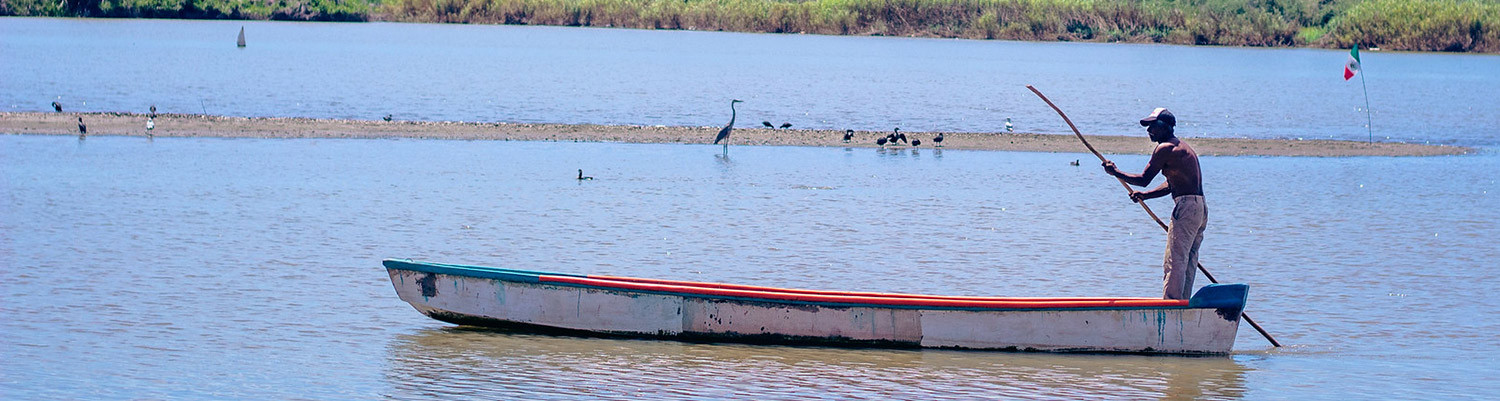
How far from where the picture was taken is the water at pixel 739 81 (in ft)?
103

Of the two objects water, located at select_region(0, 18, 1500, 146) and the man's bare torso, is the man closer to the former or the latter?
the man's bare torso

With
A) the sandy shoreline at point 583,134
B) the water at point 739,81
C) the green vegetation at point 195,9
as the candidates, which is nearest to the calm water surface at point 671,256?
the sandy shoreline at point 583,134

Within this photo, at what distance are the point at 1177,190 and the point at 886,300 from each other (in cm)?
179

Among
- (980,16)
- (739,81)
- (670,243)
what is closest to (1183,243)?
(670,243)

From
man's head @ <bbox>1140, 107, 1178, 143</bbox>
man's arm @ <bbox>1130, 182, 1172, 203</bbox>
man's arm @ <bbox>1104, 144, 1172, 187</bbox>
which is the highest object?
man's head @ <bbox>1140, 107, 1178, 143</bbox>

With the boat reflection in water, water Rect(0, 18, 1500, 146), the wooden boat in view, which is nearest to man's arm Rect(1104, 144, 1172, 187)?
the wooden boat

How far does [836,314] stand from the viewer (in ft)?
33.5

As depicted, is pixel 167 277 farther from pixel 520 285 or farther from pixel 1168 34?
pixel 1168 34

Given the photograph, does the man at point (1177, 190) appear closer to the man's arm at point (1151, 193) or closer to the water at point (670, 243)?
the man's arm at point (1151, 193)

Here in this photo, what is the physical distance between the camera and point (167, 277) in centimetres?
1260

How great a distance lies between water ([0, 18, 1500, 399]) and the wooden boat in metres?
0.12

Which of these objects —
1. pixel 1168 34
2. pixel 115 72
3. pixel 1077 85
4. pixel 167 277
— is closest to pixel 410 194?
pixel 167 277

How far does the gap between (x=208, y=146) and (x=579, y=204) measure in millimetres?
7709

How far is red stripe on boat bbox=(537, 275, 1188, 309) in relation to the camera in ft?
33.1
